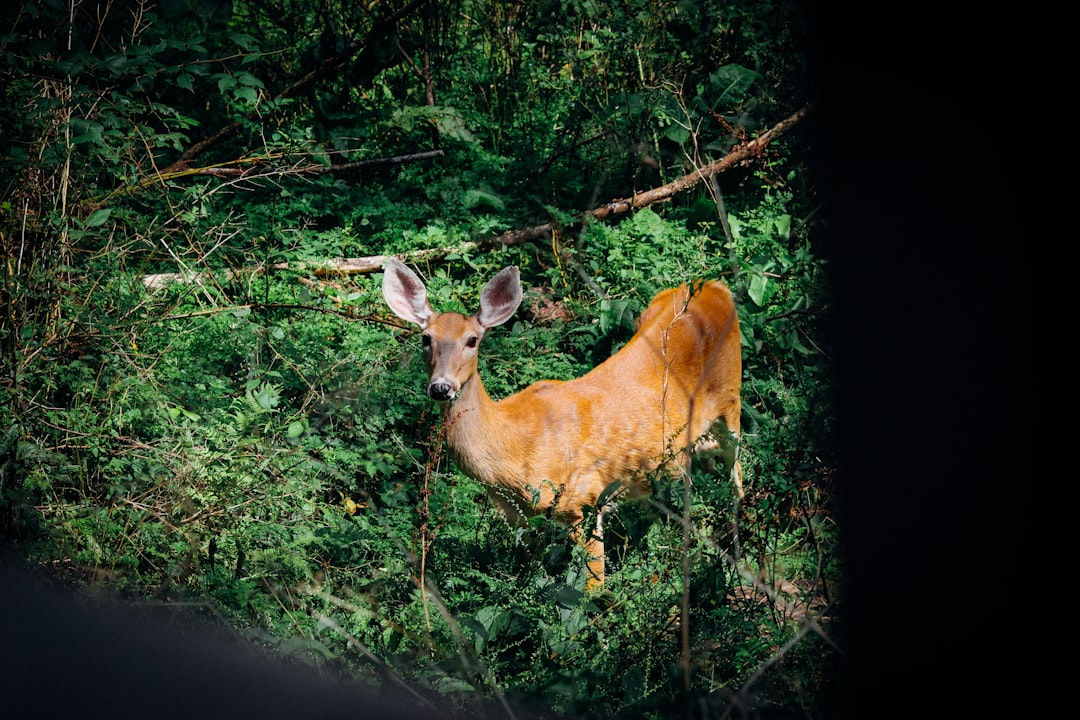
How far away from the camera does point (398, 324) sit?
586 cm

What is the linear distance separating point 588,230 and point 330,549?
3476 millimetres

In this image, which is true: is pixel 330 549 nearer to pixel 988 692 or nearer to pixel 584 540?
pixel 584 540

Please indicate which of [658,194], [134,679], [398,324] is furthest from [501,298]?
[134,679]

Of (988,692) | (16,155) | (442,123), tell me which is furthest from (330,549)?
(442,123)

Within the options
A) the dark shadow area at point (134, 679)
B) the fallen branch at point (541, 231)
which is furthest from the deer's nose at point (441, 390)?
the dark shadow area at point (134, 679)

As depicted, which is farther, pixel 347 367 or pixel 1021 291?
pixel 347 367

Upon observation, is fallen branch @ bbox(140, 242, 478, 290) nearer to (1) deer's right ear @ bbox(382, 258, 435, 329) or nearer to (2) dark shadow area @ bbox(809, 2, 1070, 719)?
(1) deer's right ear @ bbox(382, 258, 435, 329)

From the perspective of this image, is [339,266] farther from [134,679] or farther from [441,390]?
[134,679]

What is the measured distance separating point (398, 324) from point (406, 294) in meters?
0.86

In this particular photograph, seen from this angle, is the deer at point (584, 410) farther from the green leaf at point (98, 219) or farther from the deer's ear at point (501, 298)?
the green leaf at point (98, 219)

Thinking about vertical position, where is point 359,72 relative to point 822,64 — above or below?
below

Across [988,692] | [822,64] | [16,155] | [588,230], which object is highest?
[822,64]

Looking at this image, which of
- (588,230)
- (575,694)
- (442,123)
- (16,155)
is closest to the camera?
(575,694)

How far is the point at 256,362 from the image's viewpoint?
5273 mm
